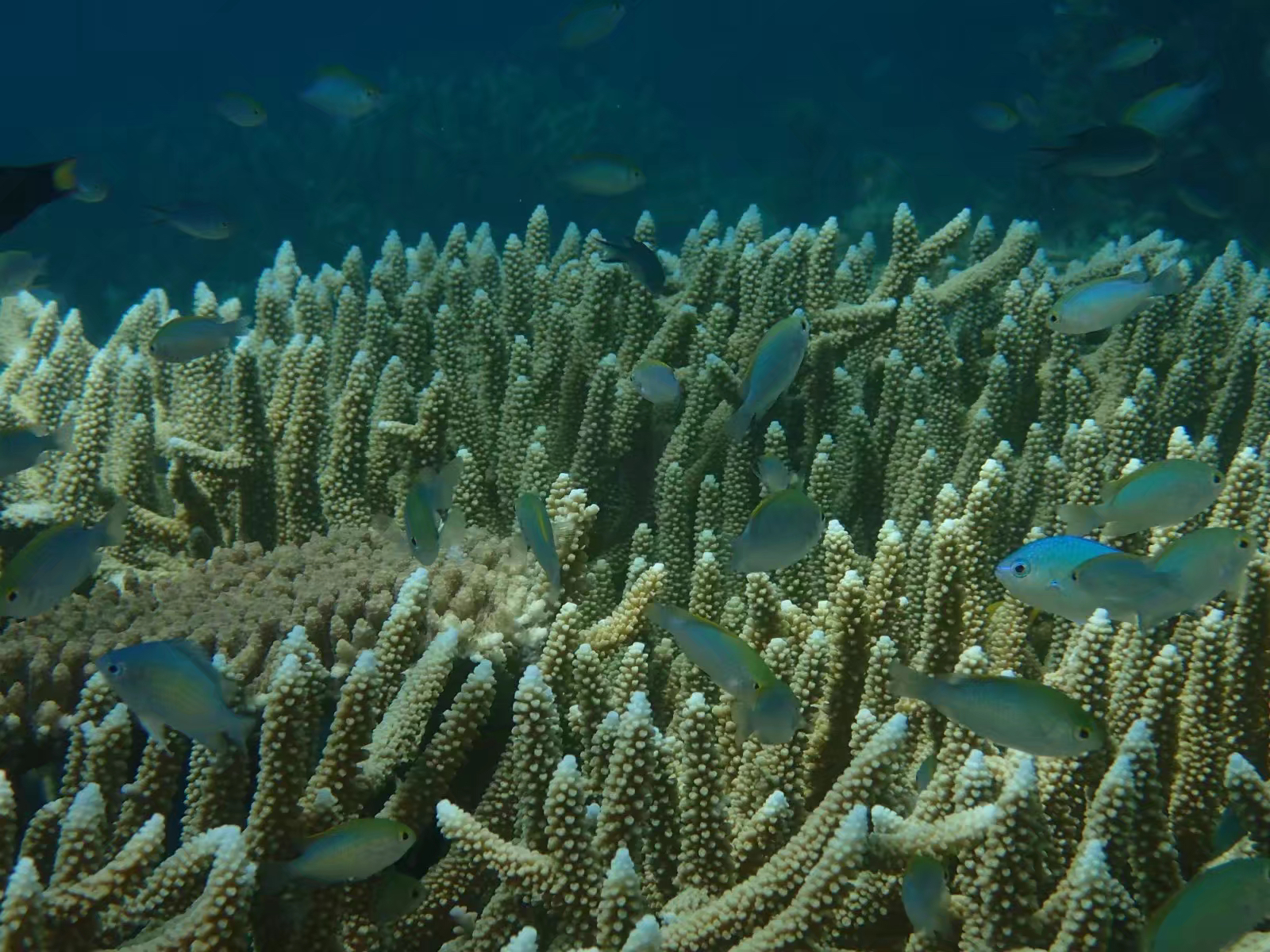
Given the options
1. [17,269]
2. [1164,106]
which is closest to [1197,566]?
[17,269]

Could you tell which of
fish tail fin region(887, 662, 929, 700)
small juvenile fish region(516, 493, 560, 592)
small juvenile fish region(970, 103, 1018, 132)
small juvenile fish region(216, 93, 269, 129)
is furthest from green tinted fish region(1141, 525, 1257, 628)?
small juvenile fish region(970, 103, 1018, 132)

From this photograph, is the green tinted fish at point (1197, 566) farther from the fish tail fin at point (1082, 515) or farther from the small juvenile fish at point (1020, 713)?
the small juvenile fish at point (1020, 713)

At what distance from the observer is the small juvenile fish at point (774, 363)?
9.79ft

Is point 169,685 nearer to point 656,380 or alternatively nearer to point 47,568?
point 47,568

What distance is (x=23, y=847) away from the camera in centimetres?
216

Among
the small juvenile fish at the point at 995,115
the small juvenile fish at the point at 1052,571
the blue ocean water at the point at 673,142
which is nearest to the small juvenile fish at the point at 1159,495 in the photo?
the small juvenile fish at the point at 1052,571

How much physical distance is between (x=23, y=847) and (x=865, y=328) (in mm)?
4089

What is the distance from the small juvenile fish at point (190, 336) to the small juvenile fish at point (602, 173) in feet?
11.1

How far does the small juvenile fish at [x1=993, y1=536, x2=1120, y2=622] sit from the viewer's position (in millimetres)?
2129

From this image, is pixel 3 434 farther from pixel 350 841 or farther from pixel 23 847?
pixel 350 841

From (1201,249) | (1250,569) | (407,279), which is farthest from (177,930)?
(1201,249)

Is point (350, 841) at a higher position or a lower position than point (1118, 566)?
lower

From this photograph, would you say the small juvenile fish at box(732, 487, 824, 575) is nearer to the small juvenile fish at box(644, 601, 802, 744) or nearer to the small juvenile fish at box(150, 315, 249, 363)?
the small juvenile fish at box(644, 601, 802, 744)

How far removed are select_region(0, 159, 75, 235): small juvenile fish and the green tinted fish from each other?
3.37 m
